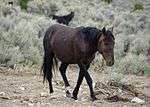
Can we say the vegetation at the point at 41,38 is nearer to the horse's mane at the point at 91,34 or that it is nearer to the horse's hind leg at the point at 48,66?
the horse's hind leg at the point at 48,66

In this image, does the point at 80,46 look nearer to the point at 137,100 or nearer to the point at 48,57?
the point at 48,57

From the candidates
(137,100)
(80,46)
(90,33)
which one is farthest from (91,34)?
(137,100)

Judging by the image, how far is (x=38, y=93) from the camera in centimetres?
1239

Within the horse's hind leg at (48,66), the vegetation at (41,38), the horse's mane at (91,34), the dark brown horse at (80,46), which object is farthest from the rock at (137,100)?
the vegetation at (41,38)

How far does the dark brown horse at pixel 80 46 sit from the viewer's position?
10711 millimetres

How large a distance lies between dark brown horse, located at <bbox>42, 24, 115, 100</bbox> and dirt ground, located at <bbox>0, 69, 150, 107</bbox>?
350 mm

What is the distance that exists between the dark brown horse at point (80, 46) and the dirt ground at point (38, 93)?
1.15ft

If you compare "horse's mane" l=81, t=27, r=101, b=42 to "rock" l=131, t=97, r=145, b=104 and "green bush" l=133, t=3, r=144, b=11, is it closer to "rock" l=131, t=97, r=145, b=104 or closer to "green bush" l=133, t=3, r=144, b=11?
"rock" l=131, t=97, r=145, b=104

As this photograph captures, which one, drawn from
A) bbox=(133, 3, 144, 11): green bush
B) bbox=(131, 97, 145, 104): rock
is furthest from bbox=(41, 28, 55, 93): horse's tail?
bbox=(133, 3, 144, 11): green bush

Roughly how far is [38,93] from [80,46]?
6.47ft

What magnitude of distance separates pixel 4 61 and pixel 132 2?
33604 millimetres

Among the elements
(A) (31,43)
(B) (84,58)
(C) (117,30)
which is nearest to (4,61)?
(A) (31,43)

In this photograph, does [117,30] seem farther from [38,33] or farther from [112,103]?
[112,103]

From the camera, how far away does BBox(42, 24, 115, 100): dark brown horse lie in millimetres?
10711
